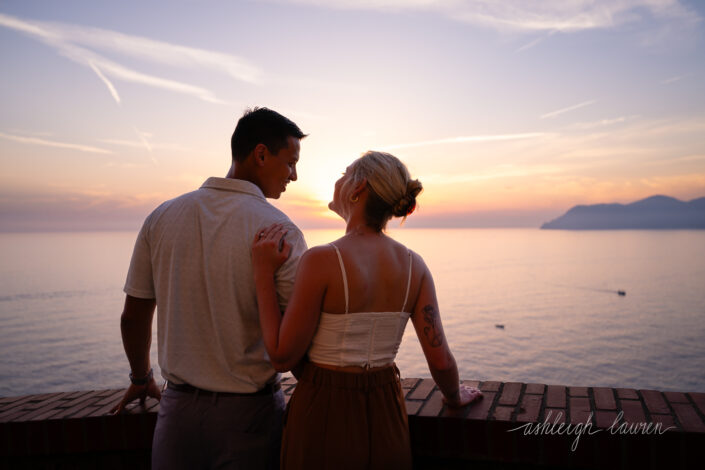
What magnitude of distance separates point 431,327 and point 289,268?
0.60 m

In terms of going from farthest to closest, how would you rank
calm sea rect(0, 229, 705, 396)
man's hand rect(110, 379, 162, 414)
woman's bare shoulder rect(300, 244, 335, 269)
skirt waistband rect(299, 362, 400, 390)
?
calm sea rect(0, 229, 705, 396) → man's hand rect(110, 379, 162, 414) → skirt waistband rect(299, 362, 400, 390) → woman's bare shoulder rect(300, 244, 335, 269)

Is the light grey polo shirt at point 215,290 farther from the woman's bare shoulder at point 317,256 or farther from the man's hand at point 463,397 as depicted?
the man's hand at point 463,397

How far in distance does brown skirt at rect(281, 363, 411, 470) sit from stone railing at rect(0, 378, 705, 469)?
0.38 metres

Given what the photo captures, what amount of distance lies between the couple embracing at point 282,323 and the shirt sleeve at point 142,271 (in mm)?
52

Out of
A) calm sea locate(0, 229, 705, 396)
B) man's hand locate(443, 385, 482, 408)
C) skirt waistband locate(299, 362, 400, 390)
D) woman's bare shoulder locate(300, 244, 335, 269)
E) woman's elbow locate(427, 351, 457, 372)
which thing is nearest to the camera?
woman's bare shoulder locate(300, 244, 335, 269)

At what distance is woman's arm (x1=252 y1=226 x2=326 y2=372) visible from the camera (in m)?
1.62

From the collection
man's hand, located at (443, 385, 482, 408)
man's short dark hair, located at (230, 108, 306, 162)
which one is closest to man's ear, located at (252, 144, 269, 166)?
man's short dark hair, located at (230, 108, 306, 162)

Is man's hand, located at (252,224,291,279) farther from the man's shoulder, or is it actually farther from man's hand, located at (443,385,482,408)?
man's hand, located at (443,385,482,408)

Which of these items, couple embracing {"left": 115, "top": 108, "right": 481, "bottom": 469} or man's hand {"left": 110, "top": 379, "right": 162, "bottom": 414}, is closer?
couple embracing {"left": 115, "top": 108, "right": 481, "bottom": 469}

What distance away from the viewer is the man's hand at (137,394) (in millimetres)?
2285

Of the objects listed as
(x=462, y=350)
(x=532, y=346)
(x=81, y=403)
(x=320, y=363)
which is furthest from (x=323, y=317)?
(x=532, y=346)

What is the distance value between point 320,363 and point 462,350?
34508 mm

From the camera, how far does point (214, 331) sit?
1.75 m

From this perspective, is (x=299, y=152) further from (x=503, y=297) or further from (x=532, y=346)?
(x=503, y=297)
